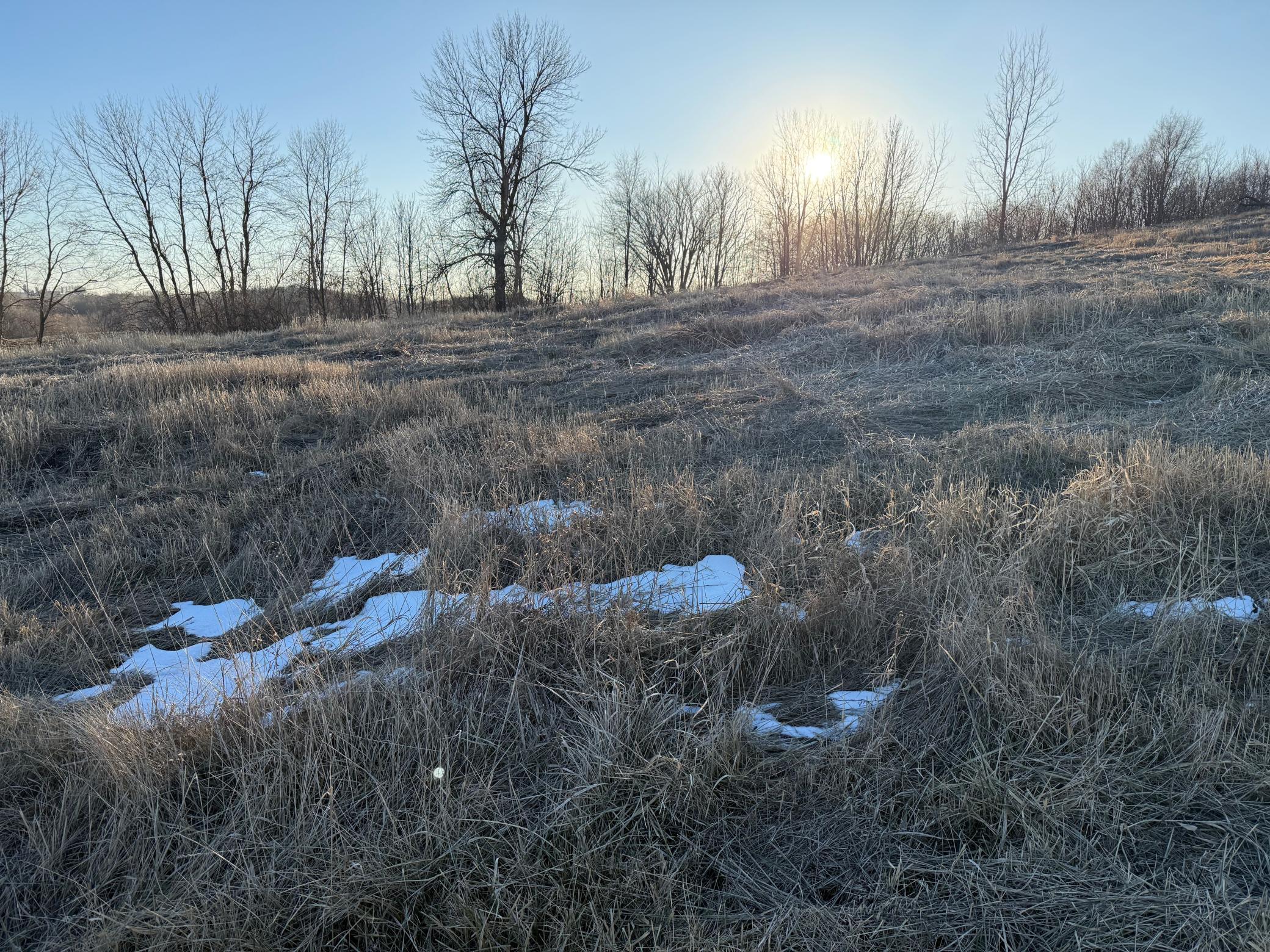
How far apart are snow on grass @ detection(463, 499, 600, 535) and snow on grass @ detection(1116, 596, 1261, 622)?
2.71 meters

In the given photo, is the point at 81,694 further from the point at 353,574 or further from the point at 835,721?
the point at 835,721

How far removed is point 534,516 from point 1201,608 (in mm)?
3206

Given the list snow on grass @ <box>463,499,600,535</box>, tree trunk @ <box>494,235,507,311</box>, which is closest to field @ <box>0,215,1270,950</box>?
snow on grass @ <box>463,499,600,535</box>

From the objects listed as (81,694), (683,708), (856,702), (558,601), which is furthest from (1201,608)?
(81,694)

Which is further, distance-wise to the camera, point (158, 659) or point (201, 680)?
point (158, 659)

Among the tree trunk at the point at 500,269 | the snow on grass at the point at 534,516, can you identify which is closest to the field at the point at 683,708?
the snow on grass at the point at 534,516

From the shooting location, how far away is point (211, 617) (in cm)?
370

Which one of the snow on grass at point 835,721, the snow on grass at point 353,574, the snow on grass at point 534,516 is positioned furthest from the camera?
the snow on grass at point 534,516

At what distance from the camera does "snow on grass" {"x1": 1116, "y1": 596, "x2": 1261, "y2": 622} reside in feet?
8.63

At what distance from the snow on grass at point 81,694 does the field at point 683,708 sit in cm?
6

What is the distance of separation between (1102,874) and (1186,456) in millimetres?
3173

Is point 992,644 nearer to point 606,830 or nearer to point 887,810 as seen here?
point 887,810

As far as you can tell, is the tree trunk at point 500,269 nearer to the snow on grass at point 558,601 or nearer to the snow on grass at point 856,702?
the snow on grass at point 558,601

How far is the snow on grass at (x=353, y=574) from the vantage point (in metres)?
3.68
